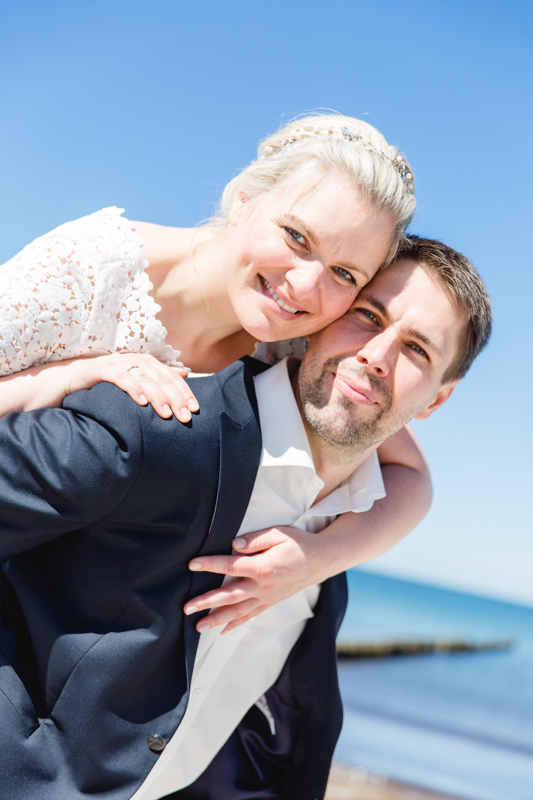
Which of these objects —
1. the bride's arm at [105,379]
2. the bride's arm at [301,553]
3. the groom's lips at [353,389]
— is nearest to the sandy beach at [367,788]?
the bride's arm at [301,553]

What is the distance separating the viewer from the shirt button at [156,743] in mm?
2609

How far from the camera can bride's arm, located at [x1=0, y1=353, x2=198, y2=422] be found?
2621 mm

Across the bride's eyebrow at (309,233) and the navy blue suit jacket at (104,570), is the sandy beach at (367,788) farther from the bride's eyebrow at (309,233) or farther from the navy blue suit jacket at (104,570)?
the bride's eyebrow at (309,233)

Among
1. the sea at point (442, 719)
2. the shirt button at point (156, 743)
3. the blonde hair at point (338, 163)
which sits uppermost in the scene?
the blonde hair at point (338, 163)

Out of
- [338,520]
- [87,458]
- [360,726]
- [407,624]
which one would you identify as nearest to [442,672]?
[360,726]

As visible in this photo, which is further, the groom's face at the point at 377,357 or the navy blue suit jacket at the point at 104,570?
the groom's face at the point at 377,357

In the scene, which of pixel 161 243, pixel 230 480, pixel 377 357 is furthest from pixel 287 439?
pixel 161 243

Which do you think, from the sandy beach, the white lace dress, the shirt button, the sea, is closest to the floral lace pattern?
the white lace dress

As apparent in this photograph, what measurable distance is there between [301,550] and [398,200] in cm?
164

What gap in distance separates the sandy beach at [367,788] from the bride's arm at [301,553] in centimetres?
463

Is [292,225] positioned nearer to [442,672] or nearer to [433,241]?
[433,241]

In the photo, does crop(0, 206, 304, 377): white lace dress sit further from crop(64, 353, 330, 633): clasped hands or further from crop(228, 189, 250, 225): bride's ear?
crop(228, 189, 250, 225): bride's ear

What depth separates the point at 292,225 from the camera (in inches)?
121

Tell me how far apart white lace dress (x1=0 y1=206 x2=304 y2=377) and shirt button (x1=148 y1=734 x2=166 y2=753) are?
171 centimetres
